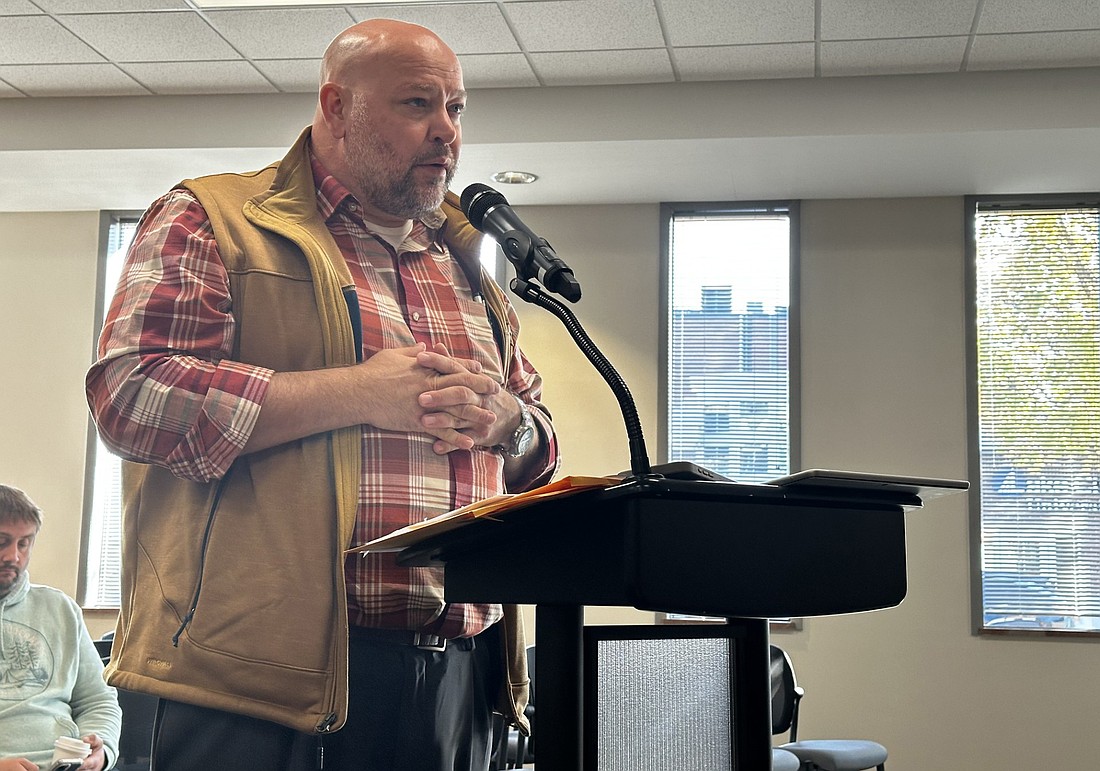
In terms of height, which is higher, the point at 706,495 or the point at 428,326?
the point at 428,326

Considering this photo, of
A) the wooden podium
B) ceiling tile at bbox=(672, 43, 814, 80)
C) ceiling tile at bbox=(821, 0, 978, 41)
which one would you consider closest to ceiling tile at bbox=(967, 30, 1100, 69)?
ceiling tile at bbox=(821, 0, 978, 41)

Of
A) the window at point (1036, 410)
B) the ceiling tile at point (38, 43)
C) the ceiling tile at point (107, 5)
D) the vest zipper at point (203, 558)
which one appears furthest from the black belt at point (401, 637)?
the window at point (1036, 410)

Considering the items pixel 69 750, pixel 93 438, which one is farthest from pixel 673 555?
pixel 93 438

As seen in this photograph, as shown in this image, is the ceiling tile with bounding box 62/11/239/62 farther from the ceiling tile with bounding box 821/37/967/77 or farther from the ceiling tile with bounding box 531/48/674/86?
the ceiling tile with bounding box 821/37/967/77

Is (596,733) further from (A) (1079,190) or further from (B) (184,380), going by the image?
(A) (1079,190)

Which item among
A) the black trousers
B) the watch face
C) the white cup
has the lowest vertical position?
the white cup

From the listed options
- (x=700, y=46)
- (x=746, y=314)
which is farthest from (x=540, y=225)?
(x=700, y=46)

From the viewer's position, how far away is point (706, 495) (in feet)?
2.95

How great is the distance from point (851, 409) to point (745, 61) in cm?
176

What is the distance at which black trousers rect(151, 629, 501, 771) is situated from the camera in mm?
1197

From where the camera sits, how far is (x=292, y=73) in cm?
475

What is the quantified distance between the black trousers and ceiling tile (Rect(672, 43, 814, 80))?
3651mm

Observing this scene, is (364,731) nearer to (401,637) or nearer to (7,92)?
(401,637)

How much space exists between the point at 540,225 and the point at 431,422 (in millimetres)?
4455
